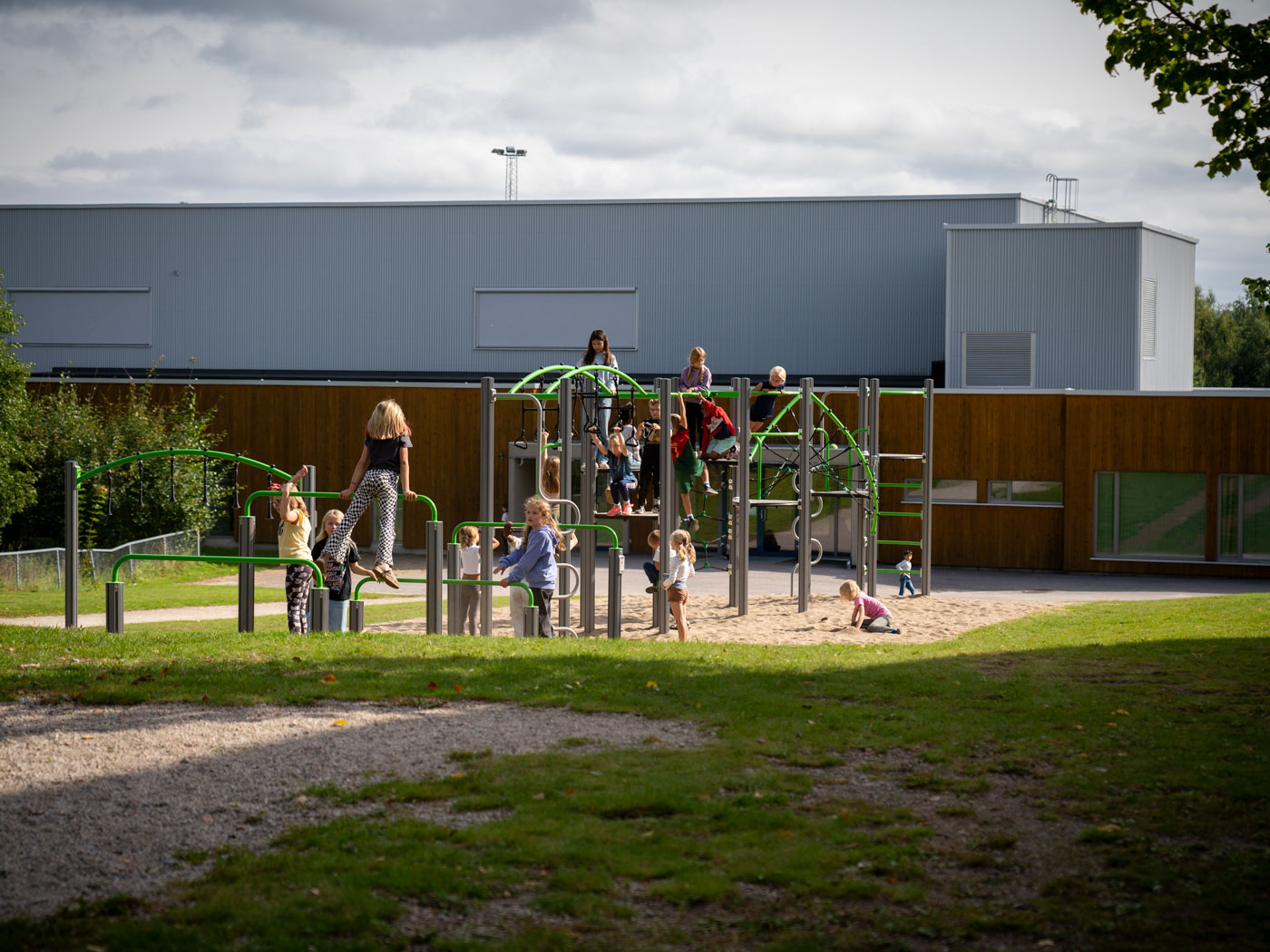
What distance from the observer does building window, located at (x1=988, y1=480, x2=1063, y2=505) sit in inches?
1095

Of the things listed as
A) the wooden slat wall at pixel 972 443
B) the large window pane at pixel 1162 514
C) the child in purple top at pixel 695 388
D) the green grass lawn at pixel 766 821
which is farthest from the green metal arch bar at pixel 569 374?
the large window pane at pixel 1162 514

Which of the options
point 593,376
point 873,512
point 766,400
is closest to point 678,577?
point 593,376

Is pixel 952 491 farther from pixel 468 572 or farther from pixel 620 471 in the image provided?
pixel 468 572

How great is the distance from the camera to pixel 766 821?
6.19m

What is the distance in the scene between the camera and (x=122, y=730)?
7.83 metres

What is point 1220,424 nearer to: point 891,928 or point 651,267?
point 651,267

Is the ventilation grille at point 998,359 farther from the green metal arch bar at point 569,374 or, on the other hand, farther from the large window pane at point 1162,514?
the green metal arch bar at point 569,374

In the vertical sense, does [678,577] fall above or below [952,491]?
below

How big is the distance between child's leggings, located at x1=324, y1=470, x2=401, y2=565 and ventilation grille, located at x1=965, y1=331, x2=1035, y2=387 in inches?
908

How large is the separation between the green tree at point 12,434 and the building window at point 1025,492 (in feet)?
65.1

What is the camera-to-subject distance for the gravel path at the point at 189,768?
18.5 feet

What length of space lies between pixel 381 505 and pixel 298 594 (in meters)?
1.70

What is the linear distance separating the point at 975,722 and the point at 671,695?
2.08 metres

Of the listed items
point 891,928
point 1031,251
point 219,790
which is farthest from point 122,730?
point 1031,251
